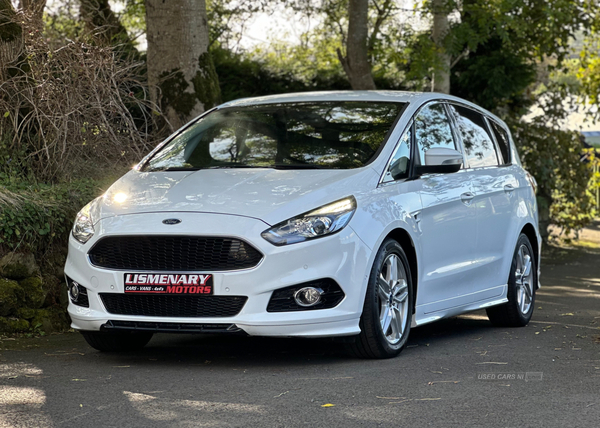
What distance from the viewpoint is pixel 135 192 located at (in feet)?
21.4

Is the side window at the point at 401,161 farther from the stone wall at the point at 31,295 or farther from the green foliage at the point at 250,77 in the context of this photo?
the green foliage at the point at 250,77

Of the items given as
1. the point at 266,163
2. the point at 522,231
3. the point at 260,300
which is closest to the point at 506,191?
the point at 522,231

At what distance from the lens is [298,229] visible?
19.2 feet

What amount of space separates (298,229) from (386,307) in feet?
3.00

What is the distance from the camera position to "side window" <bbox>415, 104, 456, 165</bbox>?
23.6ft

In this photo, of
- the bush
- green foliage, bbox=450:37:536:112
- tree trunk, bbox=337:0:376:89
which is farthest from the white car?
green foliage, bbox=450:37:536:112

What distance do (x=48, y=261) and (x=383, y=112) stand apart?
9.80 ft

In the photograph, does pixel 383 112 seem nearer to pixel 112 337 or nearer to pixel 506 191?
pixel 506 191

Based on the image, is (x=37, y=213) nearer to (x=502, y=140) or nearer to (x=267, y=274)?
(x=267, y=274)

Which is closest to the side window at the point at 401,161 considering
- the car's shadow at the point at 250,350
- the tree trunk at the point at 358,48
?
the car's shadow at the point at 250,350

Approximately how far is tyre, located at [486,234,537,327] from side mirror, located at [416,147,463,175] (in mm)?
1802

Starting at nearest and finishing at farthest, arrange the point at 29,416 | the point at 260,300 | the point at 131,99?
the point at 29,416 → the point at 260,300 → the point at 131,99

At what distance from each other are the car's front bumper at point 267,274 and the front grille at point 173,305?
31 mm

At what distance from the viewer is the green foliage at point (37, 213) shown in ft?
→ 25.2
